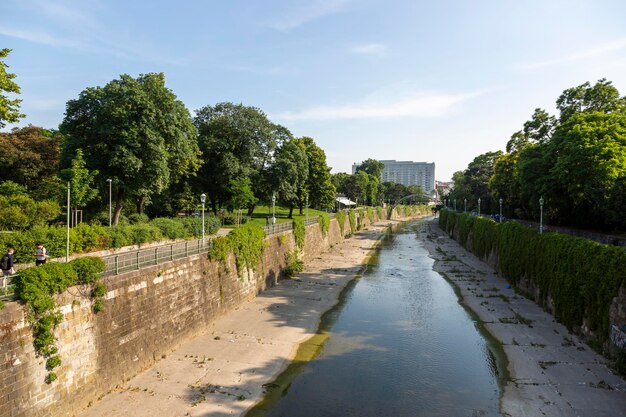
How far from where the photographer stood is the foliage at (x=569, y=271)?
1825 cm

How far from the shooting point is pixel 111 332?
1495 cm

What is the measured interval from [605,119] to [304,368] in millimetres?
31489

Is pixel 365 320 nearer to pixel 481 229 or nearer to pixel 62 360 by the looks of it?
pixel 62 360

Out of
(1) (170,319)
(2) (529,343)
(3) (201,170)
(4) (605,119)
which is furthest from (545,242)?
(3) (201,170)

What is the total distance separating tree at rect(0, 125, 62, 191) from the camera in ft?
A: 138

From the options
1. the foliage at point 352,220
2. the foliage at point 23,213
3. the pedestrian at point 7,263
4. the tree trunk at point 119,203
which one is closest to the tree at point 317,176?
the foliage at point 352,220

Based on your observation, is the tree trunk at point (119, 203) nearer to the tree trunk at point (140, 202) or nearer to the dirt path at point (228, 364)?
the tree trunk at point (140, 202)

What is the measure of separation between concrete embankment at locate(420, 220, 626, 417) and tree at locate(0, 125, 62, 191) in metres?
40.6

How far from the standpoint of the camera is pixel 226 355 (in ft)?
60.2

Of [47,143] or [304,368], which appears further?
[47,143]

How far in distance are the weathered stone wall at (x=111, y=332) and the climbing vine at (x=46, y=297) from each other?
8.6 inches

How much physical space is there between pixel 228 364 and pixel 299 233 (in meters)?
23.4

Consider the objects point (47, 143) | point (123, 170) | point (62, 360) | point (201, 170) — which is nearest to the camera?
point (62, 360)

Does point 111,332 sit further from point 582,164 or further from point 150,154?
point 582,164
